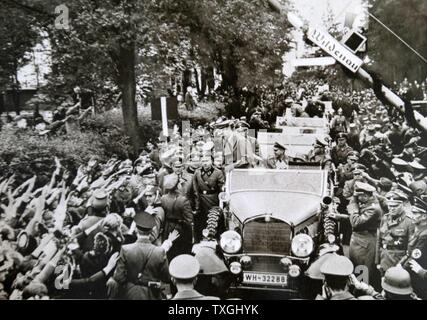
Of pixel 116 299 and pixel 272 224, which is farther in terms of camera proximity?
pixel 116 299

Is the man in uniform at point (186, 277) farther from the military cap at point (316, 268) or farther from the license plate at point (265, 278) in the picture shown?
the military cap at point (316, 268)

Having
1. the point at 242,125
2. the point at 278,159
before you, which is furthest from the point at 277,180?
the point at 242,125

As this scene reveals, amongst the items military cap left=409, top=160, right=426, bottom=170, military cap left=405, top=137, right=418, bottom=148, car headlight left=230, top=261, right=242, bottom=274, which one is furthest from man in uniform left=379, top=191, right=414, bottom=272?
car headlight left=230, top=261, right=242, bottom=274

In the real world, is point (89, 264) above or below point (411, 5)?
below

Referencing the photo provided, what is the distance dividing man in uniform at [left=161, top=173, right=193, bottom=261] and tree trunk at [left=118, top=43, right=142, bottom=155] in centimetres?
43

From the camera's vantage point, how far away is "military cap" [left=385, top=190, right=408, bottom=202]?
3836 mm

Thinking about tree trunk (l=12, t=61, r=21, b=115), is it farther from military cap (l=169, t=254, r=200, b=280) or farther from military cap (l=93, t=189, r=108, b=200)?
military cap (l=169, t=254, r=200, b=280)

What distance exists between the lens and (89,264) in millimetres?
3885

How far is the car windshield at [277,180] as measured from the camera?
3.74 m

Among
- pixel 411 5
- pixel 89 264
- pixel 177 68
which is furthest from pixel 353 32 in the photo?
pixel 89 264

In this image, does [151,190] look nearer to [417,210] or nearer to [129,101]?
[129,101]

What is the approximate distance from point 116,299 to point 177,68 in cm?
187
